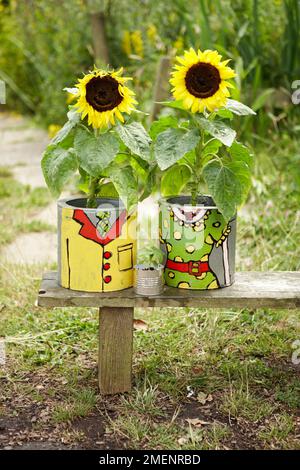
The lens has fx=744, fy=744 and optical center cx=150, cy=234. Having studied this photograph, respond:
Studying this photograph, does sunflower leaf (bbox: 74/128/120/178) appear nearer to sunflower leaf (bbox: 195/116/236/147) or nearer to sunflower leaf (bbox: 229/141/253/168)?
sunflower leaf (bbox: 195/116/236/147)

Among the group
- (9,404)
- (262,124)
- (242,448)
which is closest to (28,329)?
(9,404)

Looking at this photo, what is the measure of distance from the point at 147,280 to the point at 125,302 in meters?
0.09

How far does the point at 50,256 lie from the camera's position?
12.1 feet

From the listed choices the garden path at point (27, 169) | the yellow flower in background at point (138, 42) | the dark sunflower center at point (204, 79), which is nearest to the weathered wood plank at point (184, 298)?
the dark sunflower center at point (204, 79)

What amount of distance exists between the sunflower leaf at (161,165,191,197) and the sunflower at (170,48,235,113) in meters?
0.31

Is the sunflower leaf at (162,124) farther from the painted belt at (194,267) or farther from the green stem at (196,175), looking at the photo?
the painted belt at (194,267)

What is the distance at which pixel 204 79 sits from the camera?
7.08ft

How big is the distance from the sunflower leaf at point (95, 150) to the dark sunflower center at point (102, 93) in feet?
0.28

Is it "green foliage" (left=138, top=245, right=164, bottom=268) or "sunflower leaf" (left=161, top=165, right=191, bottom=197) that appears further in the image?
"sunflower leaf" (left=161, top=165, right=191, bottom=197)

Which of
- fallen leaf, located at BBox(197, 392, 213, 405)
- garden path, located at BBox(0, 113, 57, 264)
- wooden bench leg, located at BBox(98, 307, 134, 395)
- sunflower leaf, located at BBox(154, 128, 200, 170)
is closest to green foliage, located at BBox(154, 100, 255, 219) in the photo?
sunflower leaf, located at BBox(154, 128, 200, 170)

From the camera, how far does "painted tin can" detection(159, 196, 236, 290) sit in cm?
227

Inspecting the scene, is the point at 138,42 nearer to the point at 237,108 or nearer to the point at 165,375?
the point at 237,108

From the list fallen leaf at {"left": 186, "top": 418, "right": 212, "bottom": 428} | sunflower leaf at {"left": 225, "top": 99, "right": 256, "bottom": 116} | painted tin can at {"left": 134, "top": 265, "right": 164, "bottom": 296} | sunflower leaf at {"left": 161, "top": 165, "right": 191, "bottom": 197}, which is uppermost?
sunflower leaf at {"left": 225, "top": 99, "right": 256, "bottom": 116}

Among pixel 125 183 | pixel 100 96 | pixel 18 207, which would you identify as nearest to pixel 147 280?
pixel 125 183
